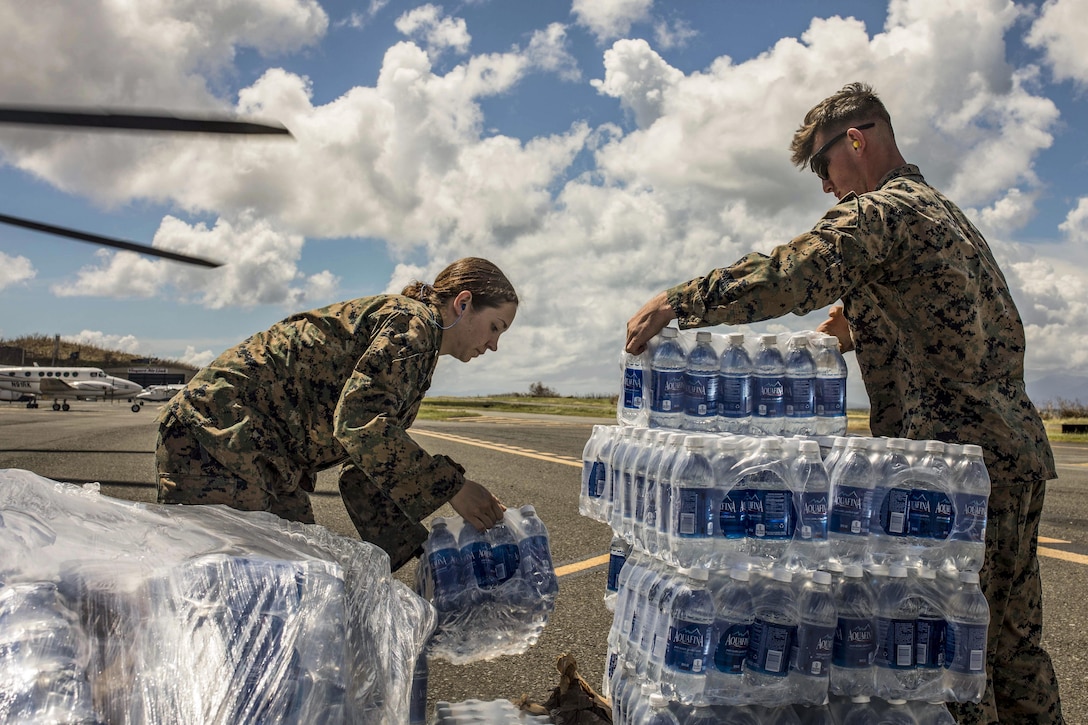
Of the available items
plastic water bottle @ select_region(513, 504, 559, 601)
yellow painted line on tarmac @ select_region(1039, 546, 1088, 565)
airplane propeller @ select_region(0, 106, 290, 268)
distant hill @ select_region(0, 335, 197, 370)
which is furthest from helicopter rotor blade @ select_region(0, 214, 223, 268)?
distant hill @ select_region(0, 335, 197, 370)

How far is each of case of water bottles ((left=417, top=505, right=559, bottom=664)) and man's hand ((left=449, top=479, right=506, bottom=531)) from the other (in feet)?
1.10

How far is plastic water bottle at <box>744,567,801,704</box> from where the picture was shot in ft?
9.04

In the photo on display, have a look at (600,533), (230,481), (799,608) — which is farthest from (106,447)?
(799,608)

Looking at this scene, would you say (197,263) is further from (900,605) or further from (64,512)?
(900,605)

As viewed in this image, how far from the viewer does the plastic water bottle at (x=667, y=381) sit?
11.1 feet

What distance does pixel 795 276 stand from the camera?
305 cm

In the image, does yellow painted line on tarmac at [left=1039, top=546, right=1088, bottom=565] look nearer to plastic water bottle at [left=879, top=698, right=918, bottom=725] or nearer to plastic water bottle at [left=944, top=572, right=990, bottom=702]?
plastic water bottle at [left=944, top=572, right=990, bottom=702]

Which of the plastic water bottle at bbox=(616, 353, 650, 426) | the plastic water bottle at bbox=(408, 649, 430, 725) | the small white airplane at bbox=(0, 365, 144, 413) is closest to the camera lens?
the plastic water bottle at bbox=(408, 649, 430, 725)

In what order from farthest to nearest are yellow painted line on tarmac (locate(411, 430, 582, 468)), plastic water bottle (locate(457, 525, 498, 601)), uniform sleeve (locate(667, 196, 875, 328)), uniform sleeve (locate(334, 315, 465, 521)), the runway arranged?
yellow painted line on tarmac (locate(411, 430, 582, 468))
the runway
plastic water bottle (locate(457, 525, 498, 601))
uniform sleeve (locate(334, 315, 465, 521))
uniform sleeve (locate(667, 196, 875, 328))

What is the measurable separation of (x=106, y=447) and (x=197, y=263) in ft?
53.8

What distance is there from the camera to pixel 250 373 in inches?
134

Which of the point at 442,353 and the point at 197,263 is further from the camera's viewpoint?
the point at 197,263

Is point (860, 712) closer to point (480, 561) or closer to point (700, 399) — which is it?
point (700, 399)

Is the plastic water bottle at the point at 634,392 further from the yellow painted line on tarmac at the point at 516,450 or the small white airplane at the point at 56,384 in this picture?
the small white airplane at the point at 56,384
